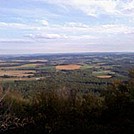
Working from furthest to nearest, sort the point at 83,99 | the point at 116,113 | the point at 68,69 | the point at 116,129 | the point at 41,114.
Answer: the point at 68,69 < the point at 83,99 < the point at 41,114 < the point at 116,113 < the point at 116,129

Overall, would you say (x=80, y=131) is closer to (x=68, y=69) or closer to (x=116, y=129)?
(x=116, y=129)

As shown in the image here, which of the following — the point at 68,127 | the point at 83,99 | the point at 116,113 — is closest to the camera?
the point at 68,127

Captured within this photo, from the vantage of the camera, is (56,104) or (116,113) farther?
(56,104)

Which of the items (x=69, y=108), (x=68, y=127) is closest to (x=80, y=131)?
(x=68, y=127)

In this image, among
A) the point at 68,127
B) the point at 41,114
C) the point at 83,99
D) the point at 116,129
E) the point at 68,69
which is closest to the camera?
the point at 116,129

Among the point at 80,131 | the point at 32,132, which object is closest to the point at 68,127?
the point at 80,131

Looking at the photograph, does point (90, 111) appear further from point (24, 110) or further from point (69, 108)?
point (24, 110)
